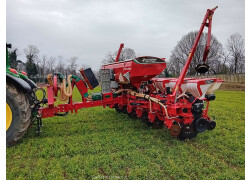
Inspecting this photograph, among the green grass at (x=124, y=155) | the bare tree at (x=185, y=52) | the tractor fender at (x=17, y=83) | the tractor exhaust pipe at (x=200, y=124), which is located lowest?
the green grass at (x=124, y=155)

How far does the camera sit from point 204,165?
3.54m

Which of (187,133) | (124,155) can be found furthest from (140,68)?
(124,155)

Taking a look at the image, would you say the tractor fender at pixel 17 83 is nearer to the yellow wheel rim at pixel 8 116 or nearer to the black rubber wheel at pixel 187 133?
the yellow wheel rim at pixel 8 116

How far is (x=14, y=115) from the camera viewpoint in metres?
3.84

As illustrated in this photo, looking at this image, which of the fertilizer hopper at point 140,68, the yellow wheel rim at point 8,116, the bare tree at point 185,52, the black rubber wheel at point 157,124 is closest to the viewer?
the yellow wheel rim at point 8,116

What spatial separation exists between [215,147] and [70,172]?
329 cm

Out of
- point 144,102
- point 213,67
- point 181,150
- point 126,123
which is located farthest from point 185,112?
point 213,67

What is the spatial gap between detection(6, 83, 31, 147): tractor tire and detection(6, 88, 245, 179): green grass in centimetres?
32

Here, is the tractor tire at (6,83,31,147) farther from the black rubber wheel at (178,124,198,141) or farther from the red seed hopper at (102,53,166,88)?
the black rubber wheel at (178,124,198,141)

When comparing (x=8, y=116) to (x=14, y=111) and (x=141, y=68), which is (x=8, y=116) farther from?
(x=141, y=68)

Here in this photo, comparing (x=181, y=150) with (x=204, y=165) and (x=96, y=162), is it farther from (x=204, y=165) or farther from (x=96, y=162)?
(x=96, y=162)

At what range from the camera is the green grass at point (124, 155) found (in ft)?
10.4

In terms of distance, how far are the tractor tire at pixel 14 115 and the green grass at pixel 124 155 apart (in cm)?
32

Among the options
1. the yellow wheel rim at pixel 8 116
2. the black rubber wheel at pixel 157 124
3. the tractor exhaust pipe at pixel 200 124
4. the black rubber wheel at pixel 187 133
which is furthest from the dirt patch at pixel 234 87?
the yellow wheel rim at pixel 8 116
